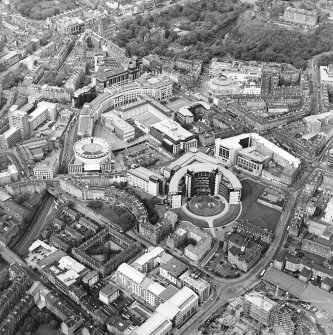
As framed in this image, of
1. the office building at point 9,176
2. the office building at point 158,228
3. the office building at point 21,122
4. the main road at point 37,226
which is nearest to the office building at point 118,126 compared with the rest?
the office building at point 21,122

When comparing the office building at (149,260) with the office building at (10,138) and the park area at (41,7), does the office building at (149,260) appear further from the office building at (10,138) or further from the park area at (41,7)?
the park area at (41,7)

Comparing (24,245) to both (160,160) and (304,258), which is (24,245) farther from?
(304,258)

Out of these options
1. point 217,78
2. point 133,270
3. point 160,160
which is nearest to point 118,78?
point 217,78

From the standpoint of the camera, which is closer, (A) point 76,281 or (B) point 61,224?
(A) point 76,281

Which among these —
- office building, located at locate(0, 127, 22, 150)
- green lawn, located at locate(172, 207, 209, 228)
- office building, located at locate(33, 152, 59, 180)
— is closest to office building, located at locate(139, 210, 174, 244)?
green lawn, located at locate(172, 207, 209, 228)

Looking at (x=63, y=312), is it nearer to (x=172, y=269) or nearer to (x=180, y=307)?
(x=180, y=307)
